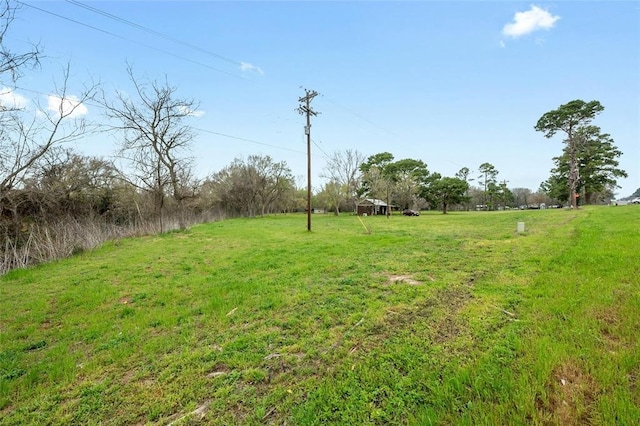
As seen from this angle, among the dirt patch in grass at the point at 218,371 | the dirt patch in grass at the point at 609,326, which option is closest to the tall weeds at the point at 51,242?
the dirt patch in grass at the point at 218,371

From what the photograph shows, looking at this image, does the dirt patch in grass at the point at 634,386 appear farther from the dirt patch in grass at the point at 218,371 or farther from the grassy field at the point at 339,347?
the dirt patch in grass at the point at 218,371

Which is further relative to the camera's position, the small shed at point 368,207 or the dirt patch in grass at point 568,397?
the small shed at point 368,207

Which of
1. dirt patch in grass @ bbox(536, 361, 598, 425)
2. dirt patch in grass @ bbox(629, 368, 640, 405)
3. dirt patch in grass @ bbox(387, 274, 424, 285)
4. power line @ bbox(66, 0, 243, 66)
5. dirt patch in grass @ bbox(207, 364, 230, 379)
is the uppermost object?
power line @ bbox(66, 0, 243, 66)

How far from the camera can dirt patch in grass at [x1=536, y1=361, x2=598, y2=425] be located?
169cm

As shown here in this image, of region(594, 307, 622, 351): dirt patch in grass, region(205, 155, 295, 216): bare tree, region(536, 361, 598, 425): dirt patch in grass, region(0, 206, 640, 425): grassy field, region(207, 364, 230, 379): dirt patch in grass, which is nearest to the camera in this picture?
region(536, 361, 598, 425): dirt patch in grass

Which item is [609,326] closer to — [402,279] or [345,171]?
[402,279]

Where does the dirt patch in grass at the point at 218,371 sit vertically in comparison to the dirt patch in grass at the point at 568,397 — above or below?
below

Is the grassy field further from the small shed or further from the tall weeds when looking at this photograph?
the small shed

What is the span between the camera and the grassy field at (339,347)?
1.98 m

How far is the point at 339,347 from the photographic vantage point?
2887 millimetres

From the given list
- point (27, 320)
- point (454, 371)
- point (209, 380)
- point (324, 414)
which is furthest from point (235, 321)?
point (27, 320)

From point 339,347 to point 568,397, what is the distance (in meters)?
1.83

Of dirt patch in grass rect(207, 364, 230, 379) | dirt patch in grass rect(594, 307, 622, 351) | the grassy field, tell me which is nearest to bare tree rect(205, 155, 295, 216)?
the grassy field

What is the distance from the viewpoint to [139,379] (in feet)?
8.39
